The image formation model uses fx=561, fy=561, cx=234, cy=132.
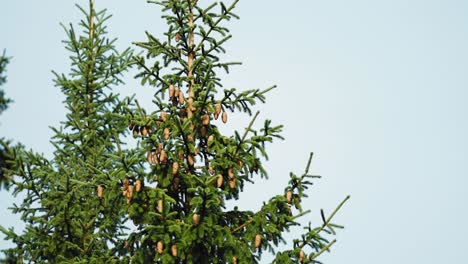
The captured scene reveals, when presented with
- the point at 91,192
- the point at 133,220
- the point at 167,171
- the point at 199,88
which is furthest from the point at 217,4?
the point at 91,192

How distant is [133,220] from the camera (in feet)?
30.9

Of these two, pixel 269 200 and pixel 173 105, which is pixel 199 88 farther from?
pixel 269 200

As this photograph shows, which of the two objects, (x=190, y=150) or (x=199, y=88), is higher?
(x=199, y=88)

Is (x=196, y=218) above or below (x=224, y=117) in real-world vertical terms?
below

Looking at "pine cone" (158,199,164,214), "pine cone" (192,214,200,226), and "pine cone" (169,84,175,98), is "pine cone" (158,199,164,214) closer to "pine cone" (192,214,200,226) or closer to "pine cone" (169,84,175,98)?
"pine cone" (192,214,200,226)

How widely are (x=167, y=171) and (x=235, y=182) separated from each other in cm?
121

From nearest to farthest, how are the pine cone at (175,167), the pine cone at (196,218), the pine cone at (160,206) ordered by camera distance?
the pine cone at (160,206) < the pine cone at (196,218) < the pine cone at (175,167)

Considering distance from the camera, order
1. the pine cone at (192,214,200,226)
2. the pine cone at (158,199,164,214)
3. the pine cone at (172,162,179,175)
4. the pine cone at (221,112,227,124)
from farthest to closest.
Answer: the pine cone at (221,112,227,124) → the pine cone at (172,162,179,175) → the pine cone at (192,214,200,226) → the pine cone at (158,199,164,214)

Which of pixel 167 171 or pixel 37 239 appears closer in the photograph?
pixel 167 171

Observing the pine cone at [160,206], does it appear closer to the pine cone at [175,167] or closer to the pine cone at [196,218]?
the pine cone at [196,218]

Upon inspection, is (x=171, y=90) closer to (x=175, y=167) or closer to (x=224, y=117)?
(x=224, y=117)

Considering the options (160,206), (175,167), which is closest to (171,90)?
(175,167)

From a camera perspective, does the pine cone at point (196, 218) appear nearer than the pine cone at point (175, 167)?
Yes

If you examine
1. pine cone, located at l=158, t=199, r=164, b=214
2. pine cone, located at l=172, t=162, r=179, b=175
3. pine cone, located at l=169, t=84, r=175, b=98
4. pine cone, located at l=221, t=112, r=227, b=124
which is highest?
pine cone, located at l=169, t=84, r=175, b=98
